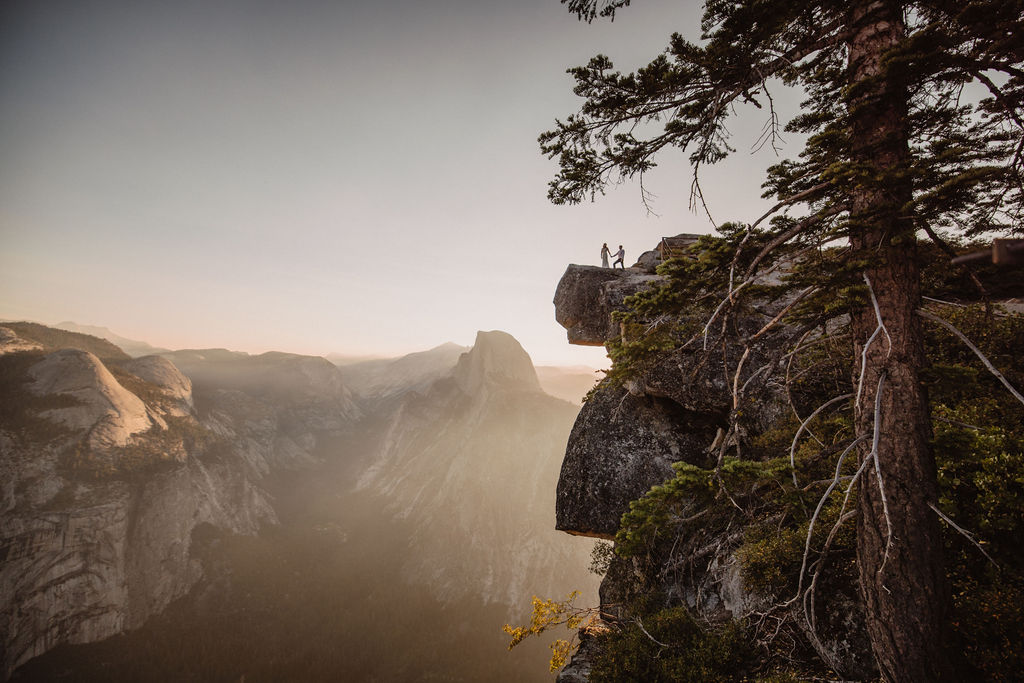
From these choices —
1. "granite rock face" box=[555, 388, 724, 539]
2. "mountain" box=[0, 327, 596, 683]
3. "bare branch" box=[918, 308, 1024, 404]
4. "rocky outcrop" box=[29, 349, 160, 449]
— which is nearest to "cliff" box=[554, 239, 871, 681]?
"granite rock face" box=[555, 388, 724, 539]

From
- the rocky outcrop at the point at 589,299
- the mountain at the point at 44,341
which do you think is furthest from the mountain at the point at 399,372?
the rocky outcrop at the point at 589,299

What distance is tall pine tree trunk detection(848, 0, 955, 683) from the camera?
3.33 m

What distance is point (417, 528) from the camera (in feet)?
229

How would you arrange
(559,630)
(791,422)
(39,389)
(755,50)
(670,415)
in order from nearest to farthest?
(755,50) < (791,422) < (670,415) < (39,389) < (559,630)

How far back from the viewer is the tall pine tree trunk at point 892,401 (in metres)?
3.33

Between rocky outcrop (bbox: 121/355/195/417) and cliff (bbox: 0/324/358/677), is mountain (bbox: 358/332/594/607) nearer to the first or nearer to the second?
cliff (bbox: 0/324/358/677)

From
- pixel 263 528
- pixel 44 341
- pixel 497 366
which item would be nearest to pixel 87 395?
pixel 44 341

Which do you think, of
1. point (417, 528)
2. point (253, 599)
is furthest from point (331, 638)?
point (417, 528)

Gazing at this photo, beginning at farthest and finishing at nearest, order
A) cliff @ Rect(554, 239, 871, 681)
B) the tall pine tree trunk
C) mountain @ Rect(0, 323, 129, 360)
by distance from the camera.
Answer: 1. mountain @ Rect(0, 323, 129, 360)
2. cliff @ Rect(554, 239, 871, 681)
3. the tall pine tree trunk

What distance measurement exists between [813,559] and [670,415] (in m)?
6.14

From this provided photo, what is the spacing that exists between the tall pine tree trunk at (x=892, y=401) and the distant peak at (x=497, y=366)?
259 ft

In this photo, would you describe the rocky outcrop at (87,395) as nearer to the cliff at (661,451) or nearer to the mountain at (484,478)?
the mountain at (484,478)

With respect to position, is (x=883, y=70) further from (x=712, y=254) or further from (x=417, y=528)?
(x=417, y=528)

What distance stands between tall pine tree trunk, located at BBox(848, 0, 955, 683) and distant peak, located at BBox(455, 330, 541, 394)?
78.9m
